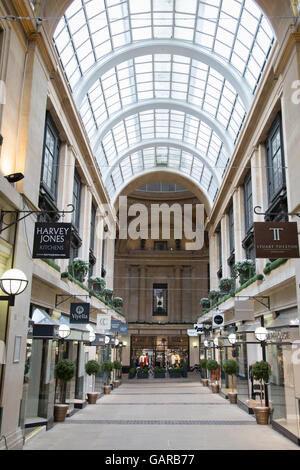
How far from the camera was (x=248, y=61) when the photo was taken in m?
20.1

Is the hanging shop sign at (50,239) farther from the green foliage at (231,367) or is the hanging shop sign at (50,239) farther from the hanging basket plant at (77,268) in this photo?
the green foliage at (231,367)

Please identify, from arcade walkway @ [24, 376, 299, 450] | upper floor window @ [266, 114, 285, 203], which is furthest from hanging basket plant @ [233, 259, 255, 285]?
arcade walkway @ [24, 376, 299, 450]

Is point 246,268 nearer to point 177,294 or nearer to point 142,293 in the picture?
point 177,294

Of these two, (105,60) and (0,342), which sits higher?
(105,60)

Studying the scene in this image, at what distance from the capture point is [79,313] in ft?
51.6

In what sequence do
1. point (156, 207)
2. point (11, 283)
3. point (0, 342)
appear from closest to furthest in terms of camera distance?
point (11, 283) < point (0, 342) < point (156, 207)

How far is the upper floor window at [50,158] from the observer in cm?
1600

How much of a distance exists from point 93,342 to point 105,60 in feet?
46.3

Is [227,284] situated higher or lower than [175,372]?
higher

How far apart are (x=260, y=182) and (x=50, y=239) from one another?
11328 mm

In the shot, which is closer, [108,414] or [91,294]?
[108,414]

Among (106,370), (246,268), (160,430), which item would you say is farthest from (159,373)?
(160,430)

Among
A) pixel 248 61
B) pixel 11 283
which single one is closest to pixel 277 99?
pixel 248 61

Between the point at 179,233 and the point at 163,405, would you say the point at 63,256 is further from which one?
the point at 179,233
